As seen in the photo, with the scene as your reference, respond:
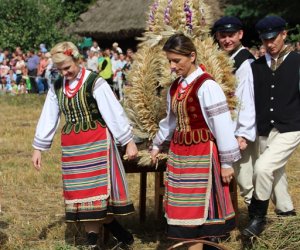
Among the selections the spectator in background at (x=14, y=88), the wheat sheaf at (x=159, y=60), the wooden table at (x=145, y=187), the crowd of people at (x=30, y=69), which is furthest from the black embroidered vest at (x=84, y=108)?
the spectator in background at (x=14, y=88)

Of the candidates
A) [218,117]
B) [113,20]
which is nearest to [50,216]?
[218,117]

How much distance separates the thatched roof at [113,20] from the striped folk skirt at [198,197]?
928 inches

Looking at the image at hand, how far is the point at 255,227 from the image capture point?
16.7ft

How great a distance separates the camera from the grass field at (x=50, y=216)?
4.99 m

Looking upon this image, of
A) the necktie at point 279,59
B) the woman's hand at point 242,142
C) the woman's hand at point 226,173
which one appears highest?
the necktie at point 279,59

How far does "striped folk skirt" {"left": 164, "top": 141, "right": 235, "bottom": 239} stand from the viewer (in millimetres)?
4719

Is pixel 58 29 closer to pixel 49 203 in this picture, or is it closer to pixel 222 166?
pixel 49 203

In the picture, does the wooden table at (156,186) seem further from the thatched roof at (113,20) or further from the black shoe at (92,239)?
the thatched roof at (113,20)

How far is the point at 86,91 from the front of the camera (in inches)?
203

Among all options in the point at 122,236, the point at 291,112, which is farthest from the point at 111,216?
the point at 291,112

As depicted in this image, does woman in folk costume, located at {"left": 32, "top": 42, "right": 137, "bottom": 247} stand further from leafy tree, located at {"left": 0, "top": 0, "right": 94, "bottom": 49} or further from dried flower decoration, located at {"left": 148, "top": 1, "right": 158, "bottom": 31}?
leafy tree, located at {"left": 0, "top": 0, "right": 94, "bottom": 49}

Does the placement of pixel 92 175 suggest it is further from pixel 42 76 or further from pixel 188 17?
pixel 42 76

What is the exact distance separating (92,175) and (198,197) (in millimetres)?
894

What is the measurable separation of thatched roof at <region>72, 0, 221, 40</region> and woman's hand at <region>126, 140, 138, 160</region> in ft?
75.8
